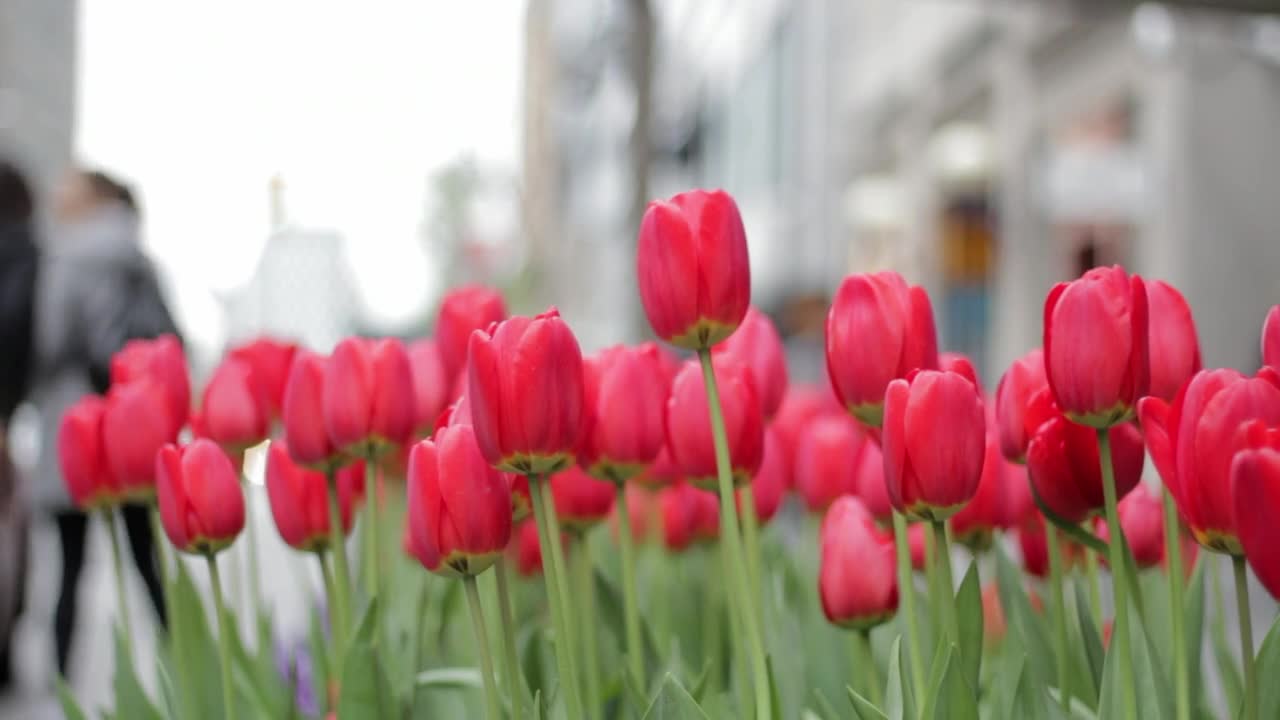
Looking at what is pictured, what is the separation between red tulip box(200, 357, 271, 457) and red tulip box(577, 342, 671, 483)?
0.39m

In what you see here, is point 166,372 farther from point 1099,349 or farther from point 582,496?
point 1099,349

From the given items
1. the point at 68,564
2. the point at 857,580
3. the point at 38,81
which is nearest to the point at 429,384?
the point at 857,580

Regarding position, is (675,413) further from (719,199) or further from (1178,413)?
(1178,413)

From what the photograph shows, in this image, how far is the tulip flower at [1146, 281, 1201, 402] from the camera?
30.8 inches

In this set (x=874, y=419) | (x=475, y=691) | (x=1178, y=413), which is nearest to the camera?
(x=1178, y=413)

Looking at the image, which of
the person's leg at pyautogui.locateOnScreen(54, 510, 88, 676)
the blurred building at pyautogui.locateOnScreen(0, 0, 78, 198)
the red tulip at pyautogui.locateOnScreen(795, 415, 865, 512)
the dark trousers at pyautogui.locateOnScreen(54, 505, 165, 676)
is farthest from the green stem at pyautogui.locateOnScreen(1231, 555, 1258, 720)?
the blurred building at pyautogui.locateOnScreen(0, 0, 78, 198)

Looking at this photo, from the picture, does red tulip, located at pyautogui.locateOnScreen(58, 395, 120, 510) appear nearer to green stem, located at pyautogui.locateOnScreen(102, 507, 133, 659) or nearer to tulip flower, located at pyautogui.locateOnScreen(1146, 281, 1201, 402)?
green stem, located at pyautogui.locateOnScreen(102, 507, 133, 659)

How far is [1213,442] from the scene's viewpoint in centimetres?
61

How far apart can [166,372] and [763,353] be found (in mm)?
536

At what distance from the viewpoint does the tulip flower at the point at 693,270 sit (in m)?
0.75

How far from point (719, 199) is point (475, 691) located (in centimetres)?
45

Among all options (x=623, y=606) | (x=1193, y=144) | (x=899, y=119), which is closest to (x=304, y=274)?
(x=623, y=606)

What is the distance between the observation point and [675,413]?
89 cm

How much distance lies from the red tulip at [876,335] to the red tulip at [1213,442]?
0.18 metres
